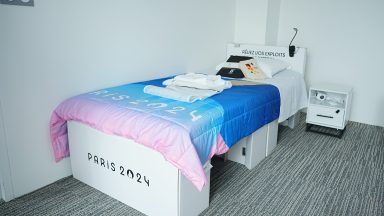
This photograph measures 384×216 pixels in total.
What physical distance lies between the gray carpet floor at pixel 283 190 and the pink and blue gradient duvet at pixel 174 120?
0.36 meters

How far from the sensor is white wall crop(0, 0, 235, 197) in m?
1.74

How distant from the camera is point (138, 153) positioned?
1.64 metres

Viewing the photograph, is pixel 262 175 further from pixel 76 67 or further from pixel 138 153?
pixel 76 67

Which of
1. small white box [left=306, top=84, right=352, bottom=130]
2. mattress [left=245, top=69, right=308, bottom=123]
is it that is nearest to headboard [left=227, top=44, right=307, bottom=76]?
mattress [left=245, top=69, right=308, bottom=123]

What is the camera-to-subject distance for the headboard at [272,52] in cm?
323

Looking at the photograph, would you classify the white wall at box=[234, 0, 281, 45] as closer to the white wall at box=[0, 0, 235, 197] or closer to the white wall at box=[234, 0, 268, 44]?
the white wall at box=[234, 0, 268, 44]

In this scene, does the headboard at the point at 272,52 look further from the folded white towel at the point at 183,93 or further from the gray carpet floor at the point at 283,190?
the folded white towel at the point at 183,93

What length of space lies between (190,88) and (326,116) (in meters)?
1.66

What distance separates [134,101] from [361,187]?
5.57ft

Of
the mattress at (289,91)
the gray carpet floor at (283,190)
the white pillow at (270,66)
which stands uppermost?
the white pillow at (270,66)

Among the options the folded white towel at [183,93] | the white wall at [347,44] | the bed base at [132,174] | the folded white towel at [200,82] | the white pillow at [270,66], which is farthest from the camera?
the white wall at [347,44]

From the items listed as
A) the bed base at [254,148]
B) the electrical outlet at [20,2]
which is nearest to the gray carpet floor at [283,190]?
the bed base at [254,148]

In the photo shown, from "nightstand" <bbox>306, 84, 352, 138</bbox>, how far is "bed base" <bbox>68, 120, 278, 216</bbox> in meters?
1.84

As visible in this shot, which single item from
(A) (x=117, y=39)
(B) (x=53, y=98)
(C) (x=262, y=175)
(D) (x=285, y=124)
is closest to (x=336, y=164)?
(C) (x=262, y=175)
